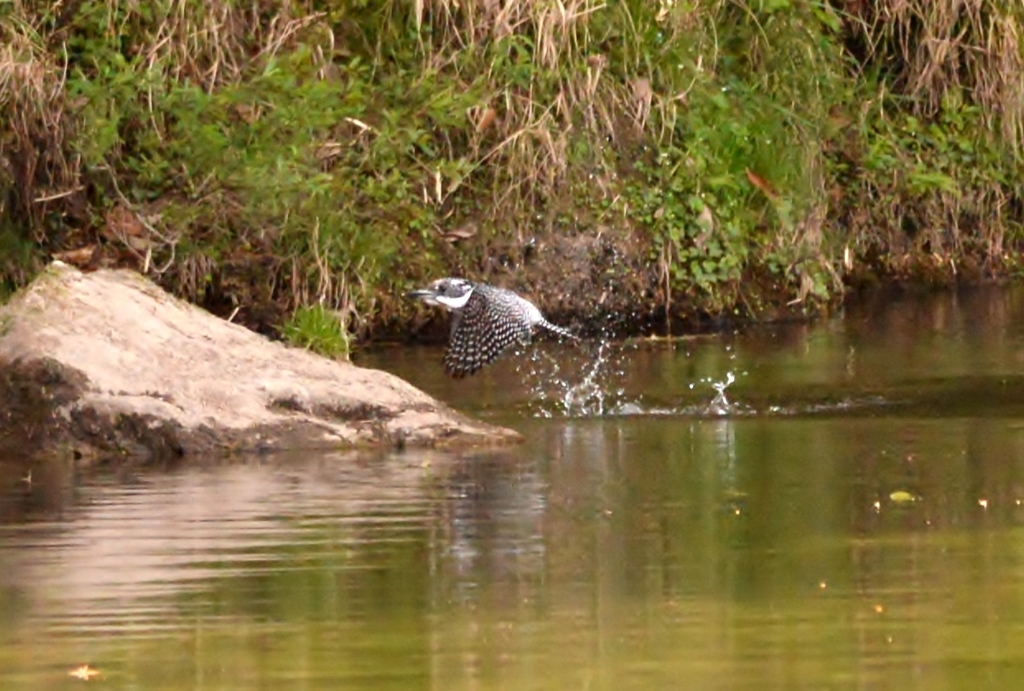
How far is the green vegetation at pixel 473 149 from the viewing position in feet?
46.0

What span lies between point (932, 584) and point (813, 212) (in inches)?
370

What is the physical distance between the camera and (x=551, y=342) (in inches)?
576

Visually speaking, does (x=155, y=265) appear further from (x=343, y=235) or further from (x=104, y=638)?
(x=104, y=638)

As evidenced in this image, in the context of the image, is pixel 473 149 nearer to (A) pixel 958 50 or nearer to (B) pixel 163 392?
(A) pixel 958 50

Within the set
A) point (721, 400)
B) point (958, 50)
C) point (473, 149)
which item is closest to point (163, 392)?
point (721, 400)

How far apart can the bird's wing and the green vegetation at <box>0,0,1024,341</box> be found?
110cm

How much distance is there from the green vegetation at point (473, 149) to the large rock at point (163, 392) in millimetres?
2154

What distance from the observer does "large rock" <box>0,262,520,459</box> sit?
1035 cm

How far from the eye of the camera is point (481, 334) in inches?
475

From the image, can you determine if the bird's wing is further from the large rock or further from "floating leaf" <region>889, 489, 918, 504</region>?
"floating leaf" <region>889, 489, 918, 504</region>

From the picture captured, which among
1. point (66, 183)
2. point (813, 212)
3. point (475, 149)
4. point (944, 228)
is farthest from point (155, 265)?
point (944, 228)

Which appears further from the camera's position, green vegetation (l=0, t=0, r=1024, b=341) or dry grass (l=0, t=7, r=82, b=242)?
green vegetation (l=0, t=0, r=1024, b=341)

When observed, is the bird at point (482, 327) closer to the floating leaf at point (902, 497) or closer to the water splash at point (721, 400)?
the water splash at point (721, 400)

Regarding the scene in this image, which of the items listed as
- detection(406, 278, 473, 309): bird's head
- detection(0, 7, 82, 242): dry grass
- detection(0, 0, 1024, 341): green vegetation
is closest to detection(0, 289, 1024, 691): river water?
detection(406, 278, 473, 309): bird's head
